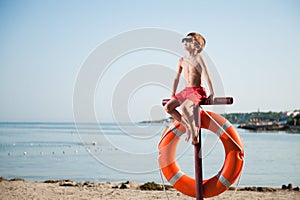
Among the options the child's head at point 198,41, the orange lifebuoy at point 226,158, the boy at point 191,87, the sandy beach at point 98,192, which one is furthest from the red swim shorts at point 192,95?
the sandy beach at point 98,192

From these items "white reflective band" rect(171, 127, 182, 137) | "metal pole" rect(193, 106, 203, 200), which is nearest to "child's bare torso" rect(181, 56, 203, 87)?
"metal pole" rect(193, 106, 203, 200)

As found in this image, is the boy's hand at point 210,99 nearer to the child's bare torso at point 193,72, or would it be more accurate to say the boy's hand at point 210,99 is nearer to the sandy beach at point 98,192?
the child's bare torso at point 193,72

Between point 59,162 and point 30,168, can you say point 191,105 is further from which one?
point 59,162

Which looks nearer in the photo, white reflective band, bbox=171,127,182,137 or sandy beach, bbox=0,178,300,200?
white reflective band, bbox=171,127,182,137

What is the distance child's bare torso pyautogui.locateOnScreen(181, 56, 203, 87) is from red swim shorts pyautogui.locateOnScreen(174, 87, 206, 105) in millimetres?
43

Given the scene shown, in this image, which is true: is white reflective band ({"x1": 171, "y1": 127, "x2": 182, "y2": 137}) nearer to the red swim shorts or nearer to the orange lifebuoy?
the orange lifebuoy

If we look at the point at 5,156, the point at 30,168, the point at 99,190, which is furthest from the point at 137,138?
the point at 99,190

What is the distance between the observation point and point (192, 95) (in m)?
3.73

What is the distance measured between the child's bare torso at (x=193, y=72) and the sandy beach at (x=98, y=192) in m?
2.02

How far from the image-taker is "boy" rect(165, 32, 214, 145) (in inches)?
148

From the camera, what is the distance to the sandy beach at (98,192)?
17.7 feet

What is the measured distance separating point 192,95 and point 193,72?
19 centimetres

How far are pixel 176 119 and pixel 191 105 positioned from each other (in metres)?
0.20

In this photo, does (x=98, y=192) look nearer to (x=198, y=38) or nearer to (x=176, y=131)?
(x=176, y=131)
